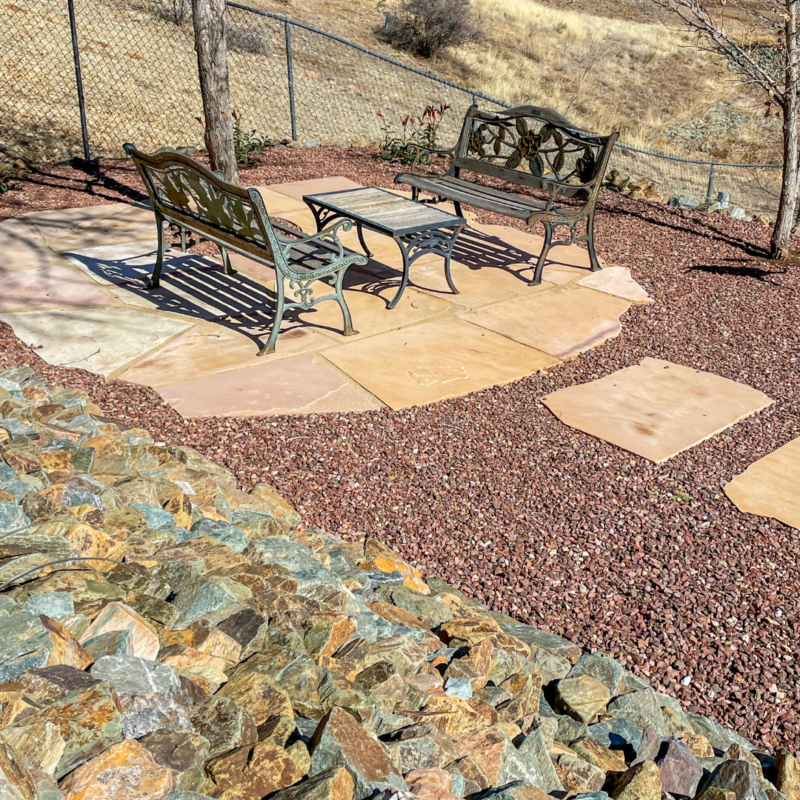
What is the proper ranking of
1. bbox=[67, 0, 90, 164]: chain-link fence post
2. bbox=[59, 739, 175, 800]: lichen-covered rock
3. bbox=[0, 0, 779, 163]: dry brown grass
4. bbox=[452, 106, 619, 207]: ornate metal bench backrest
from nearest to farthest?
bbox=[59, 739, 175, 800]: lichen-covered rock → bbox=[452, 106, 619, 207]: ornate metal bench backrest → bbox=[67, 0, 90, 164]: chain-link fence post → bbox=[0, 0, 779, 163]: dry brown grass

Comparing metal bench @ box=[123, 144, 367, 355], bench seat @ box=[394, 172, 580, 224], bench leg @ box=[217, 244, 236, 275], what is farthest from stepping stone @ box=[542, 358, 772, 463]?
bench leg @ box=[217, 244, 236, 275]

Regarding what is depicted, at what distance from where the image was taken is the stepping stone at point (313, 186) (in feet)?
30.4

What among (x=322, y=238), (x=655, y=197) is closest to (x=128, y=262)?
(x=322, y=238)

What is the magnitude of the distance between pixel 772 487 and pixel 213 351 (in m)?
3.43

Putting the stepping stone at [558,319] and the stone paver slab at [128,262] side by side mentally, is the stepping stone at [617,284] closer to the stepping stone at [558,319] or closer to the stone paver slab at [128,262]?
the stepping stone at [558,319]

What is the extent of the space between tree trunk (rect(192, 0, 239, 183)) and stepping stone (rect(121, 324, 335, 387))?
3127 mm

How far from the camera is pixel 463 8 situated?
1023 inches

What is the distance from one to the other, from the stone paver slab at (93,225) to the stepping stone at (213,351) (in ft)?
7.16

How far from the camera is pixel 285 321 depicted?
236 inches

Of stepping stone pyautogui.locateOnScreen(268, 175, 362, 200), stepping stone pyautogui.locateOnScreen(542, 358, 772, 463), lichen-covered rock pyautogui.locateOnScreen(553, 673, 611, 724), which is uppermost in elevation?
stepping stone pyautogui.locateOnScreen(268, 175, 362, 200)

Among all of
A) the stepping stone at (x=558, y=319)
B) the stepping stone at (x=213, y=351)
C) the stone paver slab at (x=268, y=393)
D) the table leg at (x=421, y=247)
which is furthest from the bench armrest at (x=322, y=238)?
the stepping stone at (x=558, y=319)

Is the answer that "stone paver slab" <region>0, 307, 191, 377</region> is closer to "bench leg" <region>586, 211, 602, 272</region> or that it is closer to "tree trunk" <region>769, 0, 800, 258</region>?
"bench leg" <region>586, 211, 602, 272</region>

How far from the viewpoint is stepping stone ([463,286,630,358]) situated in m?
5.97

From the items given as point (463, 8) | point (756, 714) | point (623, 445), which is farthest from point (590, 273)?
point (463, 8)
